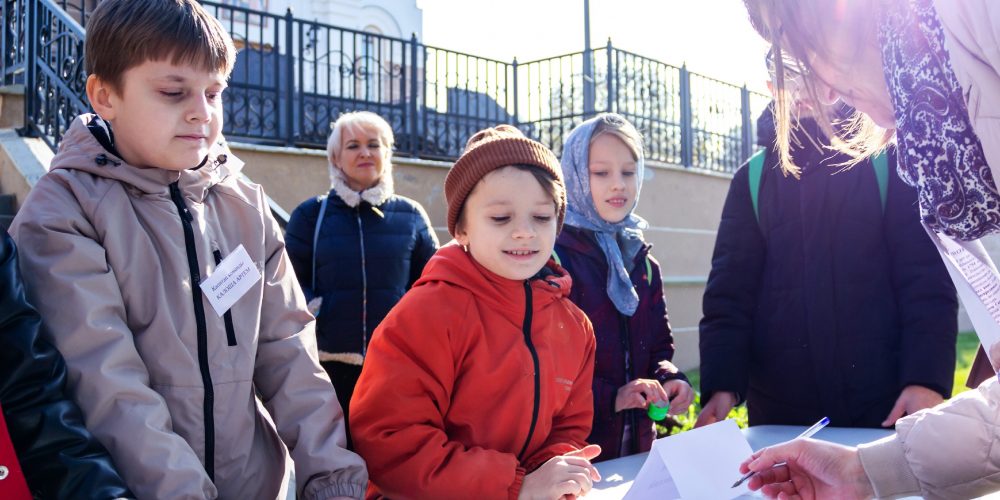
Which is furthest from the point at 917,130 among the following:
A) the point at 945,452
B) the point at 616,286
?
the point at 616,286

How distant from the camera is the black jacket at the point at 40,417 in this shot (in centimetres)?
125

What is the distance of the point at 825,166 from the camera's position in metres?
2.83

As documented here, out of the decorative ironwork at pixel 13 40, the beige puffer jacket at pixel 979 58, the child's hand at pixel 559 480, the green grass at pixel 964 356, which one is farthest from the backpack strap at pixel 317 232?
the green grass at pixel 964 356

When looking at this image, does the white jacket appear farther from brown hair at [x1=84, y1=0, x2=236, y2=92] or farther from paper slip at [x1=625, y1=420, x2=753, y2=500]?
brown hair at [x1=84, y1=0, x2=236, y2=92]

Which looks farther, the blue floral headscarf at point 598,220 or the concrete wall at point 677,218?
the concrete wall at point 677,218

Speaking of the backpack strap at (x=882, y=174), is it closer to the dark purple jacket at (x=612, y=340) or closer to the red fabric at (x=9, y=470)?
the dark purple jacket at (x=612, y=340)

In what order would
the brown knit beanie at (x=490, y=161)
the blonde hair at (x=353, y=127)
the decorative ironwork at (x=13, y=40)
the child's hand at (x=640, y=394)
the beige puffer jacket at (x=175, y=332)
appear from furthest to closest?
the decorative ironwork at (x=13, y=40), the blonde hair at (x=353, y=127), the child's hand at (x=640, y=394), the brown knit beanie at (x=490, y=161), the beige puffer jacket at (x=175, y=332)

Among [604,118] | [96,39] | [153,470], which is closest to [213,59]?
[96,39]

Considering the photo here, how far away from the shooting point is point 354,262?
3.88 meters

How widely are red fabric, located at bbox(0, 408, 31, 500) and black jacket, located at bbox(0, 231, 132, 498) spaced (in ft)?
0.07

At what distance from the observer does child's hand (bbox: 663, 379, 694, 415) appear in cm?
267

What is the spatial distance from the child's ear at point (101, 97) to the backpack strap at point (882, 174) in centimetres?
217

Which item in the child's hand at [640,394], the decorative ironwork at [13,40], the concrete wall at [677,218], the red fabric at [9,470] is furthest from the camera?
the concrete wall at [677,218]

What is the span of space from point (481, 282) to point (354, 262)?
2029 mm
